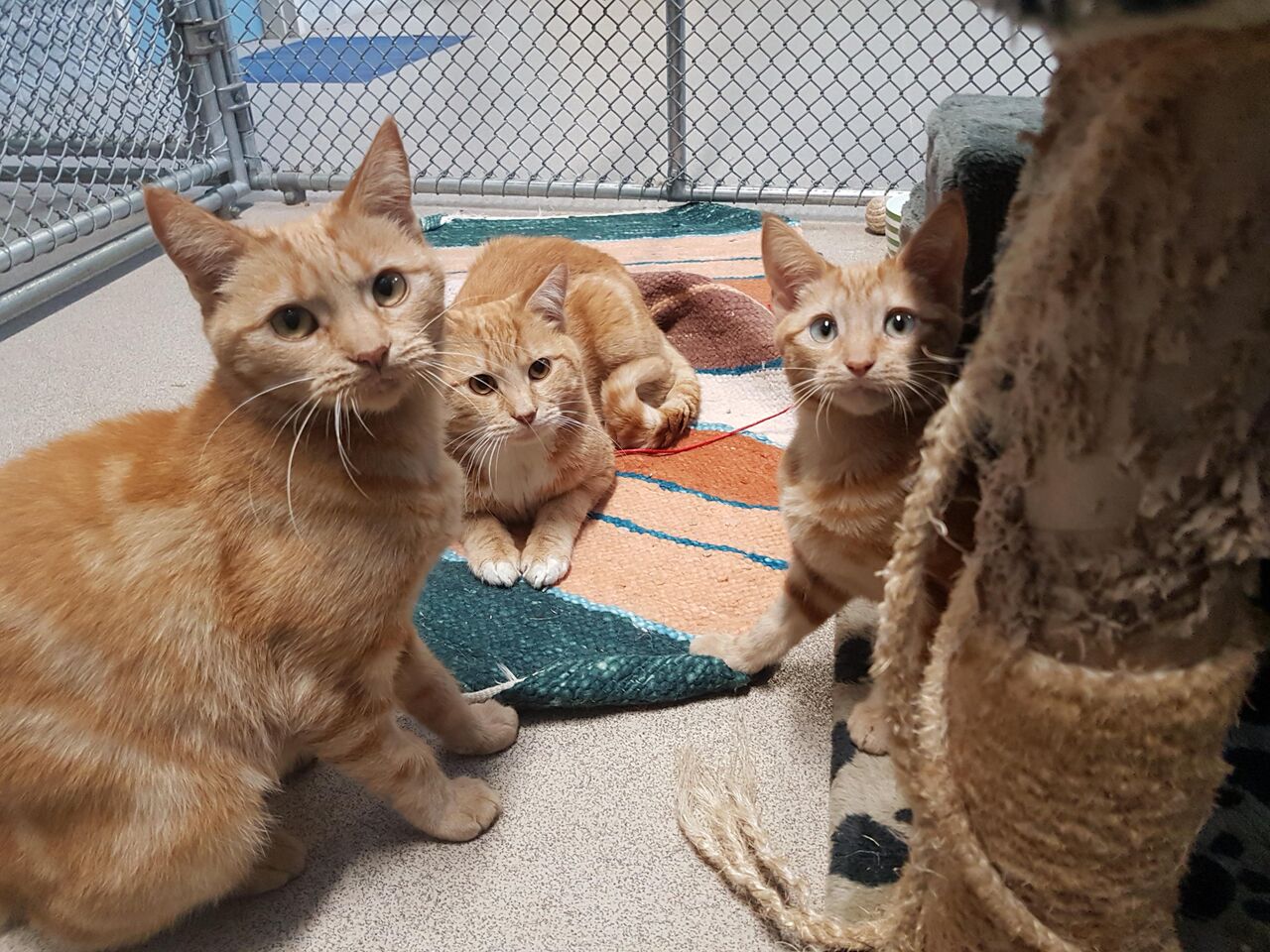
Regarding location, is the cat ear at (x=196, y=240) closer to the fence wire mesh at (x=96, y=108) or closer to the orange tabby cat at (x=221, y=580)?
the orange tabby cat at (x=221, y=580)

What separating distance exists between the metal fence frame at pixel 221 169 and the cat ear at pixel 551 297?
154 centimetres

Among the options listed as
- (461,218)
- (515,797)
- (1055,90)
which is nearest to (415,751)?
(515,797)

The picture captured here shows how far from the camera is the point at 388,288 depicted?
91cm

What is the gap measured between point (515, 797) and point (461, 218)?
2149 millimetres

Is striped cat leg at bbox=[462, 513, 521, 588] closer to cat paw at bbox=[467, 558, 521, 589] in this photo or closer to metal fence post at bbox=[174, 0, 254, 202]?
cat paw at bbox=[467, 558, 521, 589]

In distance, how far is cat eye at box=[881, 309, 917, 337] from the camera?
985 mm

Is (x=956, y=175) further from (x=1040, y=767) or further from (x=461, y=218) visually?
(x=461, y=218)

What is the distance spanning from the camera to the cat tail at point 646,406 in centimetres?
171

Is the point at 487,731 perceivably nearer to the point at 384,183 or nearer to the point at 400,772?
the point at 400,772

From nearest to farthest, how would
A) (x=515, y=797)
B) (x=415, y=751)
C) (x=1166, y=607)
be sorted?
1. (x=1166, y=607)
2. (x=415, y=751)
3. (x=515, y=797)

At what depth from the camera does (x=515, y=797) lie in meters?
1.08

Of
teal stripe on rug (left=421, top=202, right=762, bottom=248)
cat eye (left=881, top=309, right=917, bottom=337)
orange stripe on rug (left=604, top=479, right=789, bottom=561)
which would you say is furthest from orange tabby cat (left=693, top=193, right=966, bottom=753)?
teal stripe on rug (left=421, top=202, right=762, bottom=248)

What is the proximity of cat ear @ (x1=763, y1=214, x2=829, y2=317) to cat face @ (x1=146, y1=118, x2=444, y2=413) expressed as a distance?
448mm

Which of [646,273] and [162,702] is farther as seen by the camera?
[646,273]
